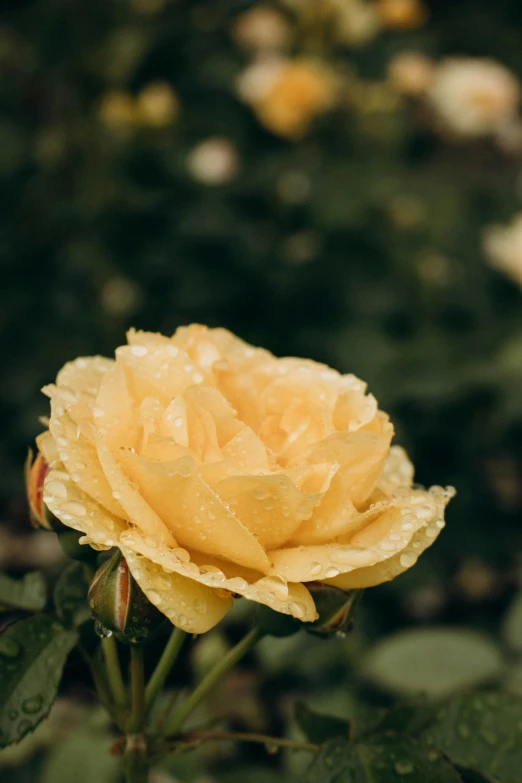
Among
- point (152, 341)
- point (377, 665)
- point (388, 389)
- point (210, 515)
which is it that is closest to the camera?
point (210, 515)

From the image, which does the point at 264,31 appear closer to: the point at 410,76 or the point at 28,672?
the point at 410,76

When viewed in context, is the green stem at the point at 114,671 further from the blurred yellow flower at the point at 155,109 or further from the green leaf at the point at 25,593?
the blurred yellow flower at the point at 155,109

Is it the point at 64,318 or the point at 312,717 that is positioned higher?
the point at 312,717

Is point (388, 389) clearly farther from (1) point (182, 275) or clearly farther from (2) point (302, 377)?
(2) point (302, 377)

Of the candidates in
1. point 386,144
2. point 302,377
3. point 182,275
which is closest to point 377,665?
point 302,377

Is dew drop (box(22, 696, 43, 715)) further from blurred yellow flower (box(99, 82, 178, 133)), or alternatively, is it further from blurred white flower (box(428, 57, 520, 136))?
blurred white flower (box(428, 57, 520, 136))

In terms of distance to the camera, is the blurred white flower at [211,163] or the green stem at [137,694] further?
the blurred white flower at [211,163]

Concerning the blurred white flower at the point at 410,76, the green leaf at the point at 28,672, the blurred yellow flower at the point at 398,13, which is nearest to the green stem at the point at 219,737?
the green leaf at the point at 28,672
